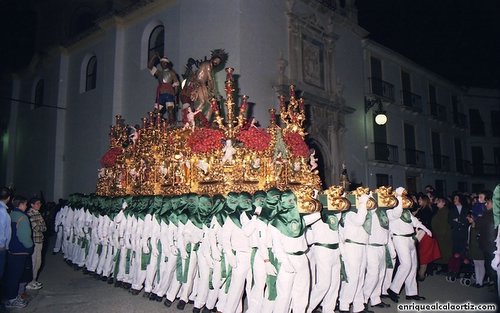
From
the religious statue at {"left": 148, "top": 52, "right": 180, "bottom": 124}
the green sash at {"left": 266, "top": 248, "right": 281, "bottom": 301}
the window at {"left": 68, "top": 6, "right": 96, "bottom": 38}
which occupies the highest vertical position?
the window at {"left": 68, "top": 6, "right": 96, "bottom": 38}

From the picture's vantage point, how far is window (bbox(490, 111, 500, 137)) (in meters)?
29.5

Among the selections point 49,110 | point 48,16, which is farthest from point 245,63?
point 48,16

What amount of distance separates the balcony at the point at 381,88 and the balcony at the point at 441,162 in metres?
5.24

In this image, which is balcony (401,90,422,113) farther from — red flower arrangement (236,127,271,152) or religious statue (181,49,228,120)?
red flower arrangement (236,127,271,152)

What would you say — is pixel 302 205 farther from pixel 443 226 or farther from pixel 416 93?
pixel 416 93

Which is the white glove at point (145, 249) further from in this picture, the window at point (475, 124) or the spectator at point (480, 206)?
the window at point (475, 124)

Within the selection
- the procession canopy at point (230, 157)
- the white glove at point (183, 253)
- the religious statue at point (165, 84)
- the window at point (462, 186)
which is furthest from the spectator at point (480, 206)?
the window at point (462, 186)

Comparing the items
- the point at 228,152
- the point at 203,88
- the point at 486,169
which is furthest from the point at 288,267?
the point at 486,169

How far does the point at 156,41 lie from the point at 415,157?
1468 cm

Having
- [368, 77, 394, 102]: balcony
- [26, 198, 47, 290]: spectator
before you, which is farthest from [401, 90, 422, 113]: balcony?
[26, 198, 47, 290]: spectator

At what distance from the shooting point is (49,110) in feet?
69.7

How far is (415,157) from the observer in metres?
22.2

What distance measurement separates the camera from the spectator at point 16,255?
7121 mm

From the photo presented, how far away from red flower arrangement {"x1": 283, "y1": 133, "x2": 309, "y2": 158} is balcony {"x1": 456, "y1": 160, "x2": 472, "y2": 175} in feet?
71.3
